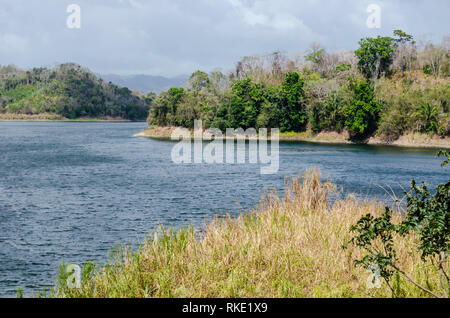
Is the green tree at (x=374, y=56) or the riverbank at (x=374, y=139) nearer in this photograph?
the riverbank at (x=374, y=139)

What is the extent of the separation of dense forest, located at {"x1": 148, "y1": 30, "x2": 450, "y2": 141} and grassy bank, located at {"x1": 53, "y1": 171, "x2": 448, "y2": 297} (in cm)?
6382

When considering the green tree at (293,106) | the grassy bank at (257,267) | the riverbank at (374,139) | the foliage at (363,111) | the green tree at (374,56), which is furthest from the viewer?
the green tree at (374,56)

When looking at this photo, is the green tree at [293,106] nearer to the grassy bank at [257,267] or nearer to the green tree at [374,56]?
the green tree at [374,56]

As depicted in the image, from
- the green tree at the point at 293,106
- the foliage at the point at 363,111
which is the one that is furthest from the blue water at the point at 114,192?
the green tree at the point at 293,106

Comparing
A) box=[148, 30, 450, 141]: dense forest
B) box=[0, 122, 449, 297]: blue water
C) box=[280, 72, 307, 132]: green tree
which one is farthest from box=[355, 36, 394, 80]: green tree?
box=[0, 122, 449, 297]: blue water

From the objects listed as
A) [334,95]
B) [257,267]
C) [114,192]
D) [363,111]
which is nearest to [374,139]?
[363,111]

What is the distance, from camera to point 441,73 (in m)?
102

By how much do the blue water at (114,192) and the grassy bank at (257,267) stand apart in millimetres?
2268

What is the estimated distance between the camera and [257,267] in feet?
36.6

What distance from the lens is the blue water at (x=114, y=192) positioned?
17.2 m

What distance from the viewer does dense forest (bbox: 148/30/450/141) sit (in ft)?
242

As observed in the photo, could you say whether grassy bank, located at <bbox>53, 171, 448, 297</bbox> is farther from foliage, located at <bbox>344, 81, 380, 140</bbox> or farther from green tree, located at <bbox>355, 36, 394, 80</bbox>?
green tree, located at <bbox>355, 36, 394, 80</bbox>

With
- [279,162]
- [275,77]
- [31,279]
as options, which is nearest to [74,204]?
[31,279]

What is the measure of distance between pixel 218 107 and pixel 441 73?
49.2 meters
